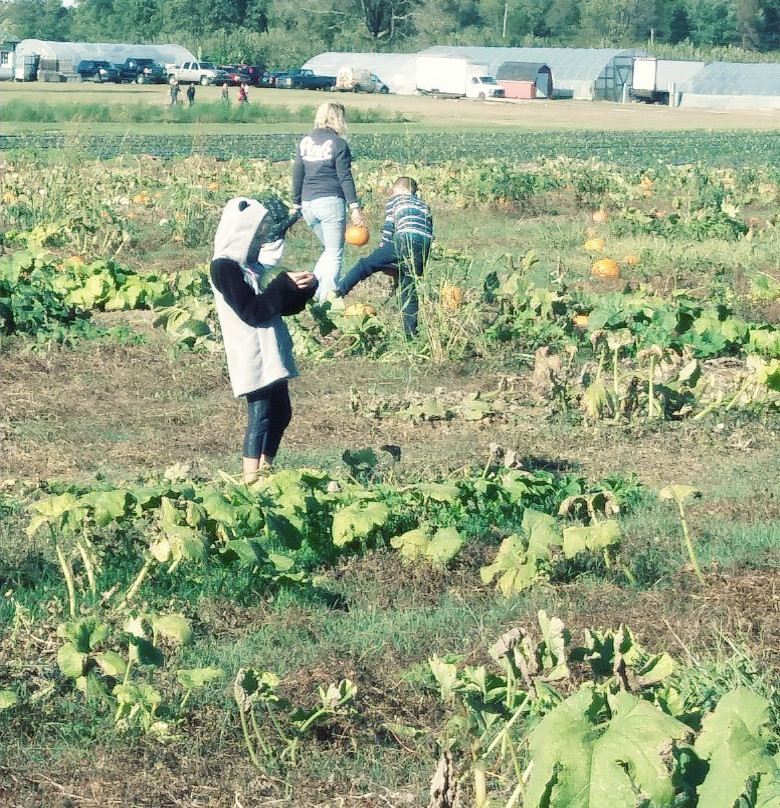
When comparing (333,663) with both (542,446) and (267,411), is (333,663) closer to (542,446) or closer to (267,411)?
(267,411)

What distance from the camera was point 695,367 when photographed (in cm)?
780

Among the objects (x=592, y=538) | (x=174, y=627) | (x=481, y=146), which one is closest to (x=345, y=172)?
(x=592, y=538)

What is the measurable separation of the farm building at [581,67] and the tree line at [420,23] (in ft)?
39.1

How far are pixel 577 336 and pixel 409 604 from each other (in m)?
5.00

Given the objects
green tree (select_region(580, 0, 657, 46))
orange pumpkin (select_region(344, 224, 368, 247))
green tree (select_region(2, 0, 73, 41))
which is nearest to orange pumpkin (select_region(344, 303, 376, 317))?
orange pumpkin (select_region(344, 224, 368, 247))

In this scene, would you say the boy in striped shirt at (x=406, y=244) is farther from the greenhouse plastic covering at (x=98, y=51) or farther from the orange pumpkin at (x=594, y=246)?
the greenhouse plastic covering at (x=98, y=51)

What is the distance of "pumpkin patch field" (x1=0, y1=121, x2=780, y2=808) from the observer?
3500mm

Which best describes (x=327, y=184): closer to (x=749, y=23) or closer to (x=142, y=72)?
(x=142, y=72)

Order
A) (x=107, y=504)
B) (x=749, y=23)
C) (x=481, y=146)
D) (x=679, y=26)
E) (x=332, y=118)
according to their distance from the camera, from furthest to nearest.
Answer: (x=679, y=26)
(x=749, y=23)
(x=481, y=146)
(x=332, y=118)
(x=107, y=504)

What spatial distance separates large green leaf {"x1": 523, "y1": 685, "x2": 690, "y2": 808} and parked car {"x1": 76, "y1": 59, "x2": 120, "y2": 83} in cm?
7557

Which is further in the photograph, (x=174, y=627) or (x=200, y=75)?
(x=200, y=75)

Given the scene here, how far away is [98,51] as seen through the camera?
275ft

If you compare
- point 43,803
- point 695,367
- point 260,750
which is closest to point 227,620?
point 260,750

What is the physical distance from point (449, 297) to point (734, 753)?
22.9 ft
